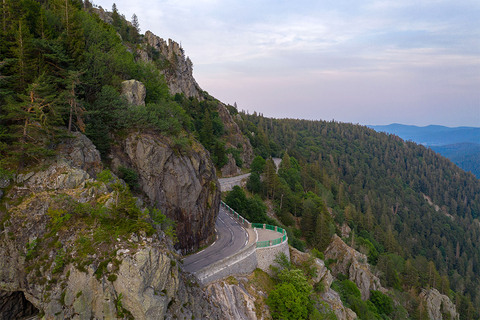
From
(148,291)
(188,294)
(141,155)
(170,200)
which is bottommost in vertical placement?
(188,294)

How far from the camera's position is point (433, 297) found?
→ 6306cm

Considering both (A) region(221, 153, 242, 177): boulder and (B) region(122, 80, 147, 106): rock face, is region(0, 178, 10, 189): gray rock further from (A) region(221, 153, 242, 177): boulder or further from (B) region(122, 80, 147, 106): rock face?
(A) region(221, 153, 242, 177): boulder

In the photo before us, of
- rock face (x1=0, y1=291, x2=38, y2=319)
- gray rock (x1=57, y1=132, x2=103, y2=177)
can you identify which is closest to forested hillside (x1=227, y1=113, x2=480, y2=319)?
gray rock (x1=57, y1=132, x2=103, y2=177)

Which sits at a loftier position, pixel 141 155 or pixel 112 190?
pixel 141 155

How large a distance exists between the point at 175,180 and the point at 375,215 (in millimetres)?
129849

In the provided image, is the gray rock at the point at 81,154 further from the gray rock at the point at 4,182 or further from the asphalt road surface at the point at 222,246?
the asphalt road surface at the point at 222,246

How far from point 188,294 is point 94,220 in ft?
27.4

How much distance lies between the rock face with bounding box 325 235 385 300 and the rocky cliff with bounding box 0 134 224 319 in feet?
141

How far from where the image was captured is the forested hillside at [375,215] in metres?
67.1

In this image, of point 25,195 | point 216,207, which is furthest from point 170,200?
point 25,195

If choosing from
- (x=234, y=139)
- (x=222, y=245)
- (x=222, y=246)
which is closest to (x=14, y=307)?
(x=222, y=246)

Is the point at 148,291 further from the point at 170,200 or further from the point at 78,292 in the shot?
the point at 170,200

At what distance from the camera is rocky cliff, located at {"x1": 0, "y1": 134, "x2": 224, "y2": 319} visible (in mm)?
15656

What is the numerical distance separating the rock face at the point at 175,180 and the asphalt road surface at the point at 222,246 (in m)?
1.45
